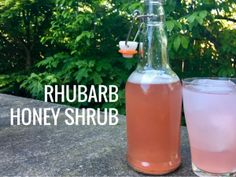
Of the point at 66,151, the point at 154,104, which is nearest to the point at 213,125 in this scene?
the point at 154,104

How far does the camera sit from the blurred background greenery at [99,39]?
4.37 ft

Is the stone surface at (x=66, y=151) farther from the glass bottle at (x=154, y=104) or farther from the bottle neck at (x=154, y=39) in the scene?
the bottle neck at (x=154, y=39)

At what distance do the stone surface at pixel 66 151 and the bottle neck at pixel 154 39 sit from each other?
0.17m

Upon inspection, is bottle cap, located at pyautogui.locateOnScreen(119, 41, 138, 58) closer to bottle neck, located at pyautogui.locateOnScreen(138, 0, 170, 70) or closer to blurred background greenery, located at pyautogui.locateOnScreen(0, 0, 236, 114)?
bottle neck, located at pyautogui.locateOnScreen(138, 0, 170, 70)

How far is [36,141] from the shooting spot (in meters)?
0.65

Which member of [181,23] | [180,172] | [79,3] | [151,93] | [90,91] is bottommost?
[90,91]

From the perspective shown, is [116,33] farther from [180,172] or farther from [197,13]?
[180,172]

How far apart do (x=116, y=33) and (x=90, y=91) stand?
35cm

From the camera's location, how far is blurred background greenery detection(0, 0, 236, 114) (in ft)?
4.37

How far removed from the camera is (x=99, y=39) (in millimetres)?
1831

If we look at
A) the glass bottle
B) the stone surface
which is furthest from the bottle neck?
the stone surface

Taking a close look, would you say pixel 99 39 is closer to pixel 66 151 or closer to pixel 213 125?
pixel 66 151

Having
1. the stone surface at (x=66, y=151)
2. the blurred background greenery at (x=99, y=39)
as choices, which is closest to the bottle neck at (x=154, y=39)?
the stone surface at (x=66, y=151)

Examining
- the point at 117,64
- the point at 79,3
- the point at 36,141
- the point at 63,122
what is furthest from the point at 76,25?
the point at 36,141
